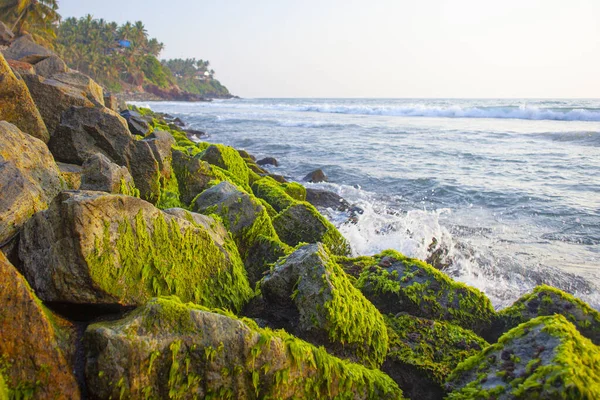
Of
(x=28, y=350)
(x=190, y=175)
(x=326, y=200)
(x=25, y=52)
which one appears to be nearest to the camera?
(x=28, y=350)

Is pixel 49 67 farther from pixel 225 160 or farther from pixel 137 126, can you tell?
pixel 225 160

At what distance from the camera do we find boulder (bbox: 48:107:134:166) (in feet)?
15.9

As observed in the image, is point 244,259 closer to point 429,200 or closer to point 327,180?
point 429,200

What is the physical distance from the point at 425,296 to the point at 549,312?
1.12 m

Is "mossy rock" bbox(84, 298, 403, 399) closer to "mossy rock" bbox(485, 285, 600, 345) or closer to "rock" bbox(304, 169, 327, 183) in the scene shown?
"mossy rock" bbox(485, 285, 600, 345)

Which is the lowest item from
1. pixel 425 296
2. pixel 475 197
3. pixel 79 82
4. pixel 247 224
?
pixel 475 197

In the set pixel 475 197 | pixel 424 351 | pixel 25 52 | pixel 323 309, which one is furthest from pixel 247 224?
pixel 25 52

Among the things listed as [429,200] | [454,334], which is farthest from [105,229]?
[429,200]

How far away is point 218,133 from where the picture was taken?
1094 inches

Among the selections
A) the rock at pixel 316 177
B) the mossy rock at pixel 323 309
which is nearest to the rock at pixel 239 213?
the mossy rock at pixel 323 309

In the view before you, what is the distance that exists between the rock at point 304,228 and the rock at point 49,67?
8.46 meters

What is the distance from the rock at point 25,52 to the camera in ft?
36.9

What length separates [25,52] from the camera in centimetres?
1262

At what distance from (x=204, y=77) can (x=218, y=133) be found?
121 meters
